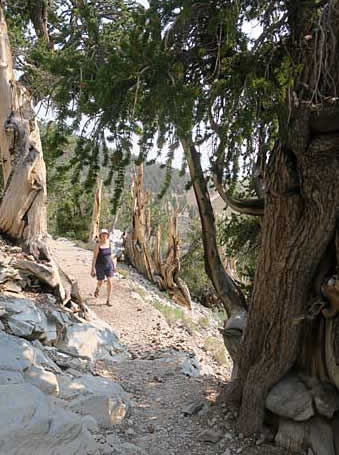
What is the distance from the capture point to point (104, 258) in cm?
890

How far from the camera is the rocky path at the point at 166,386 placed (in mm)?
3914

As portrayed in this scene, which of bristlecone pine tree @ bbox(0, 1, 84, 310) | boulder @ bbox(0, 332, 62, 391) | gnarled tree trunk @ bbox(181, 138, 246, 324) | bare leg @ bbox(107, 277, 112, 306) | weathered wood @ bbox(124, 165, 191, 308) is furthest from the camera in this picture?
weathered wood @ bbox(124, 165, 191, 308)

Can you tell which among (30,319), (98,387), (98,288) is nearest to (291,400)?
(98,387)

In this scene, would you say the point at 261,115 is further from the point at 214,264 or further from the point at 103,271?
the point at 103,271

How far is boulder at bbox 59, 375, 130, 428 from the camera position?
395 centimetres

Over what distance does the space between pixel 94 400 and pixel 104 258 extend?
5.02 meters

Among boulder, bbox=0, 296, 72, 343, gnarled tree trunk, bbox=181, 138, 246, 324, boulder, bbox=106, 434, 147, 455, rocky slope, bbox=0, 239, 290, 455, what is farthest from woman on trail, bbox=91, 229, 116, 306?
boulder, bbox=106, 434, 147, 455

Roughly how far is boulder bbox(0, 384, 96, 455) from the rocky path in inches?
16.7

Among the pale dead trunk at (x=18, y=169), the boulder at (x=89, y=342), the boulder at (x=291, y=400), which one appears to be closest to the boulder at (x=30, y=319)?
the boulder at (x=89, y=342)

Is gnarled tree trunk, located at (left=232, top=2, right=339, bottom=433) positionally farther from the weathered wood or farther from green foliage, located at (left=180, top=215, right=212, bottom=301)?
green foliage, located at (left=180, top=215, right=212, bottom=301)

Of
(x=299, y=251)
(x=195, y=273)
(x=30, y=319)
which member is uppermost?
(x=299, y=251)

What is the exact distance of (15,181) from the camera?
725cm

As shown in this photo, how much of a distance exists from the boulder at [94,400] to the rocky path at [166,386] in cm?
12

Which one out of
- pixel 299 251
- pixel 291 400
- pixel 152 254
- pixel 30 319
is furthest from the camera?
pixel 152 254
